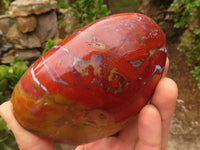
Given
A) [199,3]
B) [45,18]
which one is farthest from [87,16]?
[199,3]

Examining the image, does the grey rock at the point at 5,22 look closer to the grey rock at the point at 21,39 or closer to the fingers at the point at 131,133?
the grey rock at the point at 21,39

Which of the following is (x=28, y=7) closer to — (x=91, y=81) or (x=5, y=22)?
(x=5, y=22)

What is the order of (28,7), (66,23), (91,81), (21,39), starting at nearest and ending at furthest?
1. (91,81)
2. (28,7)
3. (21,39)
4. (66,23)

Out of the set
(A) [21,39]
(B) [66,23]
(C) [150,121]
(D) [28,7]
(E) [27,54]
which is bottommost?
(E) [27,54]

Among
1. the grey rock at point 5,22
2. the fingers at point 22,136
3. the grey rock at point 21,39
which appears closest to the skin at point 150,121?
the fingers at point 22,136

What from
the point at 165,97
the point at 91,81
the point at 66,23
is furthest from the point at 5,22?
the point at 165,97

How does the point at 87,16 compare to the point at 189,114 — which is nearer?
the point at 189,114

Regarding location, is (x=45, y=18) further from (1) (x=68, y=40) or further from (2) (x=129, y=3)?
(2) (x=129, y=3)
